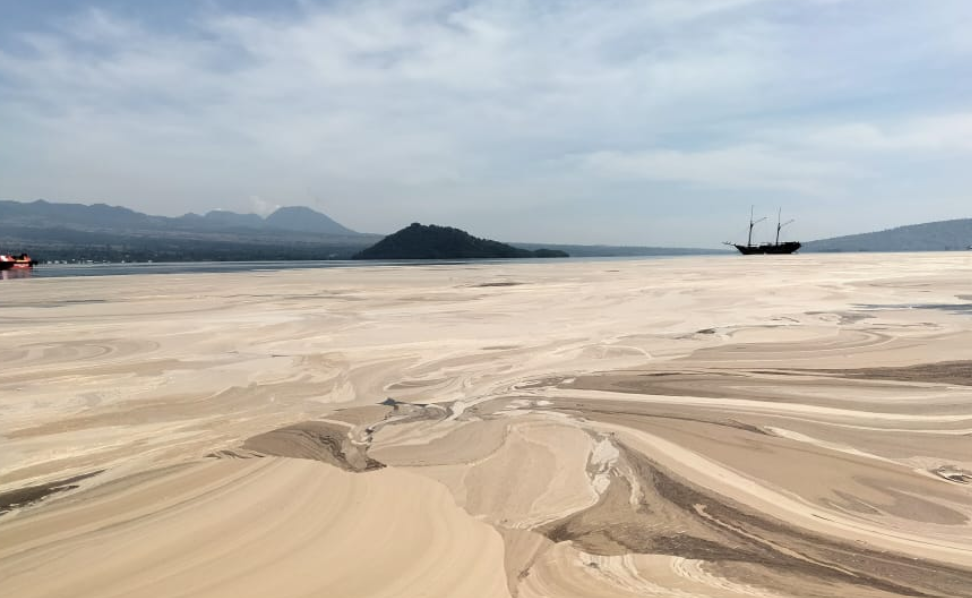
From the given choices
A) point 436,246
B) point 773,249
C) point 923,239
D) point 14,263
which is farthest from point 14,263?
point 923,239

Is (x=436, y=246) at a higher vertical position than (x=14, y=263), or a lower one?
higher

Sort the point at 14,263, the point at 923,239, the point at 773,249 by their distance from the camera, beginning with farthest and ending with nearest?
the point at 923,239 < the point at 773,249 < the point at 14,263

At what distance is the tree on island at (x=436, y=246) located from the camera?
107 meters

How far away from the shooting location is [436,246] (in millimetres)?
111062

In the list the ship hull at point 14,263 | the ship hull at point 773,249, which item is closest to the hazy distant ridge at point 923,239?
the ship hull at point 773,249

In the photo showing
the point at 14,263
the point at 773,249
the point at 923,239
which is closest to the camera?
the point at 14,263

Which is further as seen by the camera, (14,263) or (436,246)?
(436,246)

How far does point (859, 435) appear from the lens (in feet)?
11.4

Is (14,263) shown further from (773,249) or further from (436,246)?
(773,249)

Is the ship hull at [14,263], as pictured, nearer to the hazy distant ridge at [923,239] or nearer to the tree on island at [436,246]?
the tree on island at [436,246]

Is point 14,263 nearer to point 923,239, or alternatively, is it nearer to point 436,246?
point 436,246

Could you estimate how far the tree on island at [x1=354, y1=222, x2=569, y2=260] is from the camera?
107 meters

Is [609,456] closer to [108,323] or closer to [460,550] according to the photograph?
[460,550]

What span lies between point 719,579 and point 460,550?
951 mm
